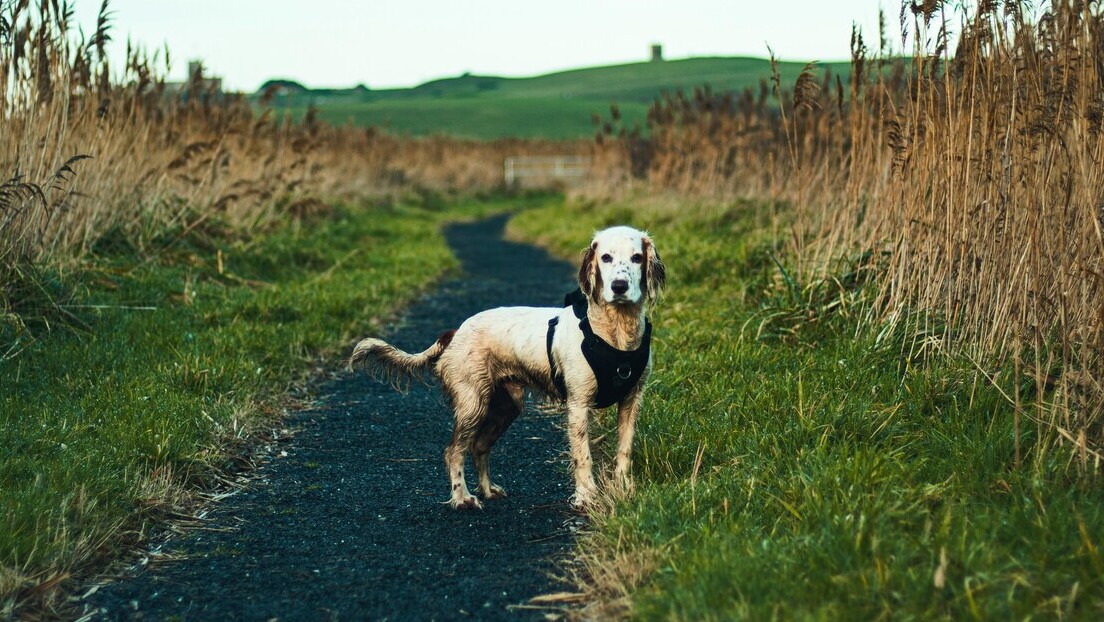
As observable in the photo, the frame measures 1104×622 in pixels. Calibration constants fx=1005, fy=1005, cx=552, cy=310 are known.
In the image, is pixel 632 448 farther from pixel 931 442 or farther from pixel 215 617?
pixel 215 617

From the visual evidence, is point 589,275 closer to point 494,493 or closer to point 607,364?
point 607,364

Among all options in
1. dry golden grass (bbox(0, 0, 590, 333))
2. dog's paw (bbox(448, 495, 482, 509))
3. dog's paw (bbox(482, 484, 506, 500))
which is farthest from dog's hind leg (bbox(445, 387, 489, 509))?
dry golden grass (bbox(0, 0, 590, 333))

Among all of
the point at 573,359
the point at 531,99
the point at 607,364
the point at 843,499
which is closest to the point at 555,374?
the point at 573,359

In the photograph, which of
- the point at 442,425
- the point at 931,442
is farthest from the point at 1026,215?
the point at 442,425

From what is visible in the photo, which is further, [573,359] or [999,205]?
[999,205]

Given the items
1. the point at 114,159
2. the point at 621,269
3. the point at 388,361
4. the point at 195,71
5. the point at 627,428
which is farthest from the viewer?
the point at 195,71

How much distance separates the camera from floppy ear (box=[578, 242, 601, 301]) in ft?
13.9

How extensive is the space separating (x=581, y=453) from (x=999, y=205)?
2318mm

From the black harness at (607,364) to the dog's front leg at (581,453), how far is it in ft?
0.26

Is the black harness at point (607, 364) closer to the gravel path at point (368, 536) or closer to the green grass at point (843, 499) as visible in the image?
the green grass at point (843, 499)

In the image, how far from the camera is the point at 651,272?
427cm

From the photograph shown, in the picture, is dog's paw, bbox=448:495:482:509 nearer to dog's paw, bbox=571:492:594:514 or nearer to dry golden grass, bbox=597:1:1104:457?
dog's paw, bbox=571:492:594:514

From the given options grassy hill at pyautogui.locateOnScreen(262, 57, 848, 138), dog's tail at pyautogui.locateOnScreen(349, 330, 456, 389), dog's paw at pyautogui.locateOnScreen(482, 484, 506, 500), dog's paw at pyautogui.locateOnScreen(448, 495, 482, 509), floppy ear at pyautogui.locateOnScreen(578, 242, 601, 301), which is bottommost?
dog's paw at pyautogui.locateOnScreen(482, 484, 506, 500)

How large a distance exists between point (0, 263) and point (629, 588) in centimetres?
490
